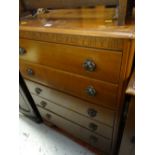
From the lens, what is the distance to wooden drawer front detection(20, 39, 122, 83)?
0.61 m

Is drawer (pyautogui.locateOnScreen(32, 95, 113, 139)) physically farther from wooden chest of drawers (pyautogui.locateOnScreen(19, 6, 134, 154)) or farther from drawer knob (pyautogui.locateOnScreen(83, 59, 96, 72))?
drawer knob (pyautogui.locateOnScreen(83, 59, 96, 72))

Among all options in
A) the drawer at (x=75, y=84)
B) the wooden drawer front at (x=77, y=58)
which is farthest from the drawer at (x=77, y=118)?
the wooden drawer front at (x=77, y=58)

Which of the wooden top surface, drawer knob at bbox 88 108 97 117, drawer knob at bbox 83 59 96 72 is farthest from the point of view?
drawer knob at bbox 88 108 97 117

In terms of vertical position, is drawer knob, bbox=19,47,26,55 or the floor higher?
drawer knob, bbox=19,47,26,55

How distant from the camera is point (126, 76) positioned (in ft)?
2.02

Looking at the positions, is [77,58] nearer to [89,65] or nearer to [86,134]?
[89,65]

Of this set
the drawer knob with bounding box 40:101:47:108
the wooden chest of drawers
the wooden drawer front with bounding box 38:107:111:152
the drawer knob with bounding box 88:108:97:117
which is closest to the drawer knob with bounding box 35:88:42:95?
the wooden chest of drawers

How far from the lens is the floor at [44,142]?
130cm

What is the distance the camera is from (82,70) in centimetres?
72

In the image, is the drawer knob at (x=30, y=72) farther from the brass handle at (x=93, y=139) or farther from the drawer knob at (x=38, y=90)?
→ the brass handle at (x=93, y=139)

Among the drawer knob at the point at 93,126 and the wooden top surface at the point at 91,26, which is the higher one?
the wooden top surface at the point at 91,26

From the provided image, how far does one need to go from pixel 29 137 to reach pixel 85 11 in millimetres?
1276
